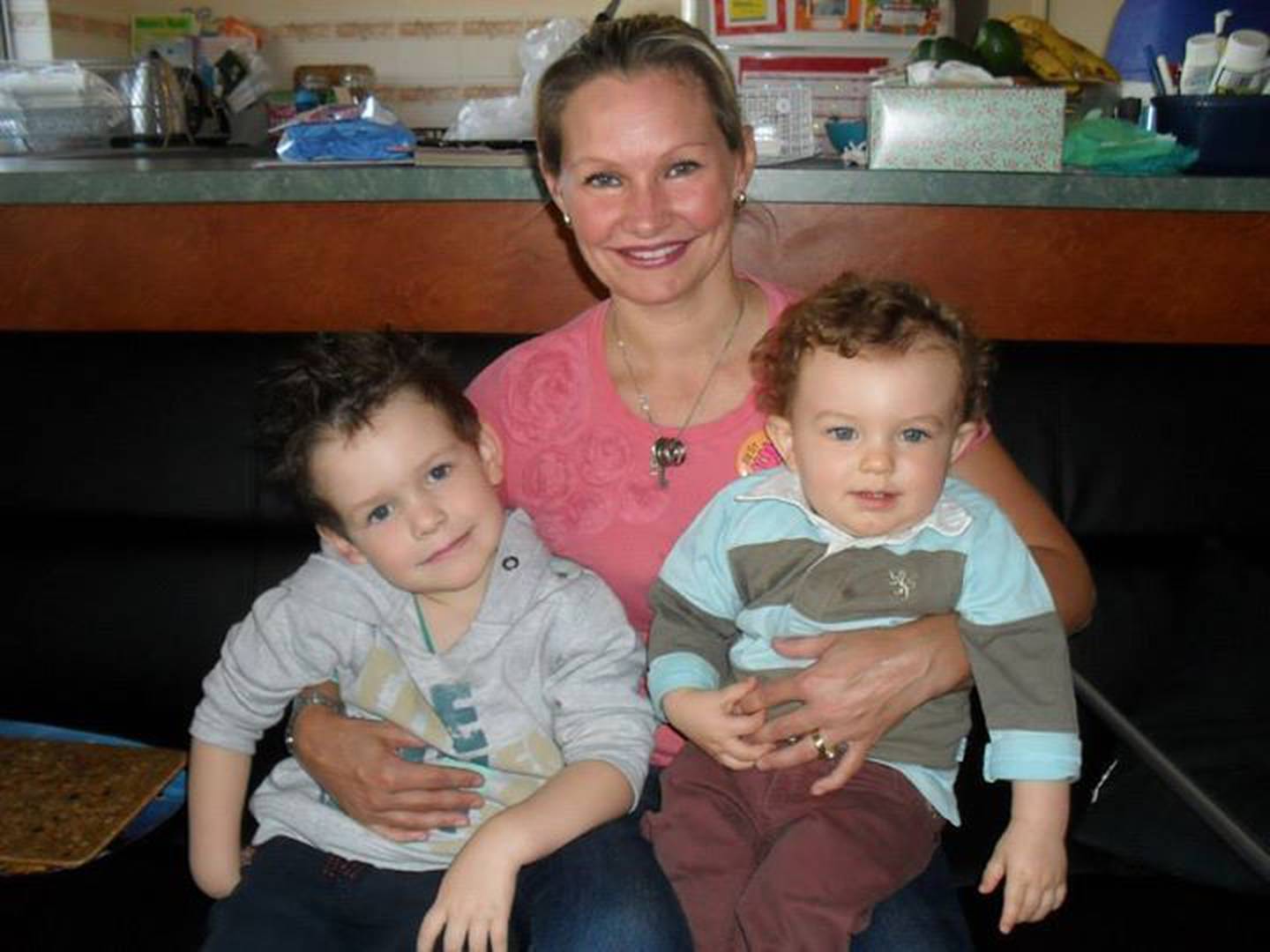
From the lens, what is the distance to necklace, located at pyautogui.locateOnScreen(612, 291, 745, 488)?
1.56 meters

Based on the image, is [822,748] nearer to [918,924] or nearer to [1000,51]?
[918,924]

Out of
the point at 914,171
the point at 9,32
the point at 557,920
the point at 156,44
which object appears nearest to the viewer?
the point at 557,920

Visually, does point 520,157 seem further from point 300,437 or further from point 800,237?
point 300,437

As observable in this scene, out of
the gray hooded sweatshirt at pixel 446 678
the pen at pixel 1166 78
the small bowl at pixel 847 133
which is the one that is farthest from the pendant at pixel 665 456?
the pen at pixel 1166 78

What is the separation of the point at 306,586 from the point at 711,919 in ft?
1.90

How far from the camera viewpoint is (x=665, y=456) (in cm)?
157

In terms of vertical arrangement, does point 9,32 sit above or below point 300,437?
above

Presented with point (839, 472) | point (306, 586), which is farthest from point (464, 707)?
point (839, 472)

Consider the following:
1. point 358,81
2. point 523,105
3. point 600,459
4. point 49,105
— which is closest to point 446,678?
point 600,459

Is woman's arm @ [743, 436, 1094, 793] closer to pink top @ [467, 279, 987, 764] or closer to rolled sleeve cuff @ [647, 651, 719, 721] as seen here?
rolled sleeve cuff @ [647, 651, 719, 721]

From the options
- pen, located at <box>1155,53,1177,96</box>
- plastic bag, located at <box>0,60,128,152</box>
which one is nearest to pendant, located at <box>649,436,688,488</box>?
pen, located at <box>1155,53,1177,96</box>

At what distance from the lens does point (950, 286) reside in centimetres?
197

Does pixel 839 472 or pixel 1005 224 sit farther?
pixel 1005 224

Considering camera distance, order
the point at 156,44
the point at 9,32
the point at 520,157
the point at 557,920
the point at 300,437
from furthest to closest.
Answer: the point at 156,44 < the point at 9,32 < the point at 520,157 < the point at 300,437 < the point at 557,920
